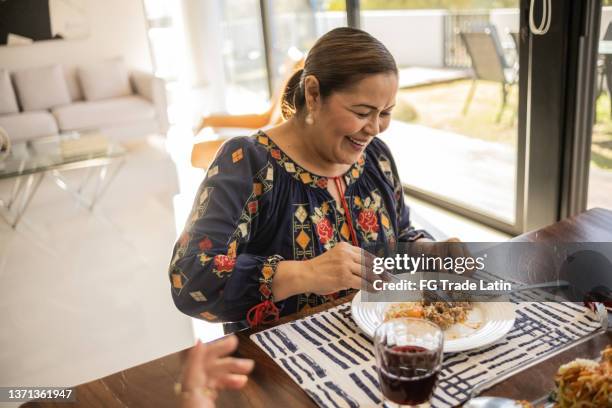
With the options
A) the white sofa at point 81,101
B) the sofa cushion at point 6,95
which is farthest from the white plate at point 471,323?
the sofa cushion at point 6,95

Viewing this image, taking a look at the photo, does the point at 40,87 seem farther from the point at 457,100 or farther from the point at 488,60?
the point at 488,60

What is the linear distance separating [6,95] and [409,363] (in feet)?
17.4

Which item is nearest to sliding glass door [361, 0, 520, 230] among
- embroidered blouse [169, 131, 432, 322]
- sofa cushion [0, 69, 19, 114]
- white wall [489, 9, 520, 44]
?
white wall [489, 9, 520, 44]

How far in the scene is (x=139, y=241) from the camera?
128 inches

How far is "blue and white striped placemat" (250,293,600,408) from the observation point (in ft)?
2.44

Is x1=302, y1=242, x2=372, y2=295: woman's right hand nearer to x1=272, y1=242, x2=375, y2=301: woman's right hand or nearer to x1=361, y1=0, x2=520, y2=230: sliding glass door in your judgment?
x1=272, y1=242, x2=375, y2=301: woman's right hand

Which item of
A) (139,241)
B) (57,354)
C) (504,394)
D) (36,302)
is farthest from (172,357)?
(139,241)

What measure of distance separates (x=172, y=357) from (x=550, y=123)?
6.95 feet

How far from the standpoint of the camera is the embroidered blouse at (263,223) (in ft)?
3.31

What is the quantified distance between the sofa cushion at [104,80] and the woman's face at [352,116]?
4784 mm

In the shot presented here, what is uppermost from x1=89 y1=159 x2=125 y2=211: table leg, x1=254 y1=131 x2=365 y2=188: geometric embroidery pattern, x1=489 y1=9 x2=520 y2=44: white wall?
x1=489 y1=9 x2=520 y2=44: white wall

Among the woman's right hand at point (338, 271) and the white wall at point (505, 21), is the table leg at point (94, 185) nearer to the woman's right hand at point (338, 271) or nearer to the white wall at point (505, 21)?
the white wall at point (505, 21)

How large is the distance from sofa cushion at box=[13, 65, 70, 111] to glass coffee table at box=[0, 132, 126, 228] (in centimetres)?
101

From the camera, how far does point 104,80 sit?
5.48 m
